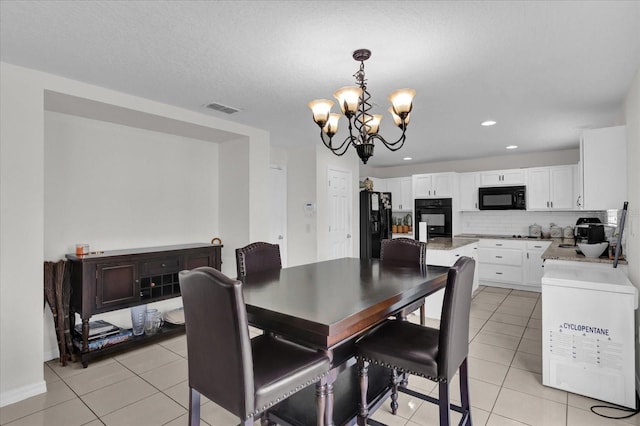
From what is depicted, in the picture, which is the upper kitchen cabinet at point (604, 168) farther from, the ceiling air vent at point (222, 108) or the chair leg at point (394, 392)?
the ceiling air vent at point (222, 108)

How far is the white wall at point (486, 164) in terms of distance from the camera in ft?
18.5

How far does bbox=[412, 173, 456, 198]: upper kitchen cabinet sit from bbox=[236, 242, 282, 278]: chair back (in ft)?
14.4

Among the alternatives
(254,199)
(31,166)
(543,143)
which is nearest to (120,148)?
(31,166)

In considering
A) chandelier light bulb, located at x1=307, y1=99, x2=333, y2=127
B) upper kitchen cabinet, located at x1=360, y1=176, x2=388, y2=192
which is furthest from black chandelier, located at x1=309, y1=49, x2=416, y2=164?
upper kitchen cabinet, located at x1=360, y1=176, x2=388, y2=192

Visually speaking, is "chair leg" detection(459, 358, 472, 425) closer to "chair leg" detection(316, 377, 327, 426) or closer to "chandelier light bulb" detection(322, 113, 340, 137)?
"chair leg" detection(316, 377, 327, 426)

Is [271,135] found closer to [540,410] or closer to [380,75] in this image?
[380,75]

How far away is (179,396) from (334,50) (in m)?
2.62

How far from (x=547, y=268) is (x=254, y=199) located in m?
3.14

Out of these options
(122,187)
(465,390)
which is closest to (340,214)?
(122,187)

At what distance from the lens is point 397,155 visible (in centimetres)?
606

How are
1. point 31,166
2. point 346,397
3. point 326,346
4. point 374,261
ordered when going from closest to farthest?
point 326,346
point 346,397
point 31,166
point 374,261

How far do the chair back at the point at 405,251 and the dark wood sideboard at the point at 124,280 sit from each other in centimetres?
206

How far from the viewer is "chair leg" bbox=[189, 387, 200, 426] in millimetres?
1566

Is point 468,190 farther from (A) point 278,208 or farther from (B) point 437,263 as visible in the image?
(A) point 278,208
